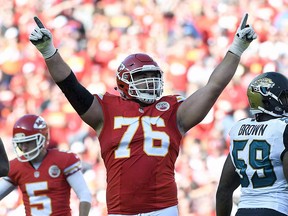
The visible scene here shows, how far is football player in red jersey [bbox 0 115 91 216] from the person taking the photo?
186 inches

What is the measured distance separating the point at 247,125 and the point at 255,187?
31 centimetres

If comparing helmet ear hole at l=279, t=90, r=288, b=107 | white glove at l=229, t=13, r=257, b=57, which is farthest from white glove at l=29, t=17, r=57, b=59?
helmet ear hole at l=279, t=90, r=288, b=107

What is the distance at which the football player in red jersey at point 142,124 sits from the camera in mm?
3268

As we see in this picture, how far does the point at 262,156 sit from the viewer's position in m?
3.36

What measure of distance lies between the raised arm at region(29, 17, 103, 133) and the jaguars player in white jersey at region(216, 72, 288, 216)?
2.43 feet

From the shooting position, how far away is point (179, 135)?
134 inches

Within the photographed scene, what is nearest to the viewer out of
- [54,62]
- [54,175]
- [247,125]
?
[54,62]

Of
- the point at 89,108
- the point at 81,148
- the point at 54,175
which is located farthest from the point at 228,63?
the point at 81,148

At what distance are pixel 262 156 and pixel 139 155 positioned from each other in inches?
21.9

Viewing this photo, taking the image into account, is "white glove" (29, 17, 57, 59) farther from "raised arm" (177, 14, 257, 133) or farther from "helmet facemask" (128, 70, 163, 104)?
"raised arm" (177, 14, 257, 133)

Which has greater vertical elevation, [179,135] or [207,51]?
[207,51]

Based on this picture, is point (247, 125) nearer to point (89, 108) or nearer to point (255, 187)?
point (255, 187)

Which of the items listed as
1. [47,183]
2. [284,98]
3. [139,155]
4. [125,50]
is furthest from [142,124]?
[125,50]

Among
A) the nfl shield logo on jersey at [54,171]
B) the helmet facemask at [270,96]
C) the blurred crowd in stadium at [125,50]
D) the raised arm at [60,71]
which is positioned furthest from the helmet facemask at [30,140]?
the blurred crowd in stadium at [125,50]
